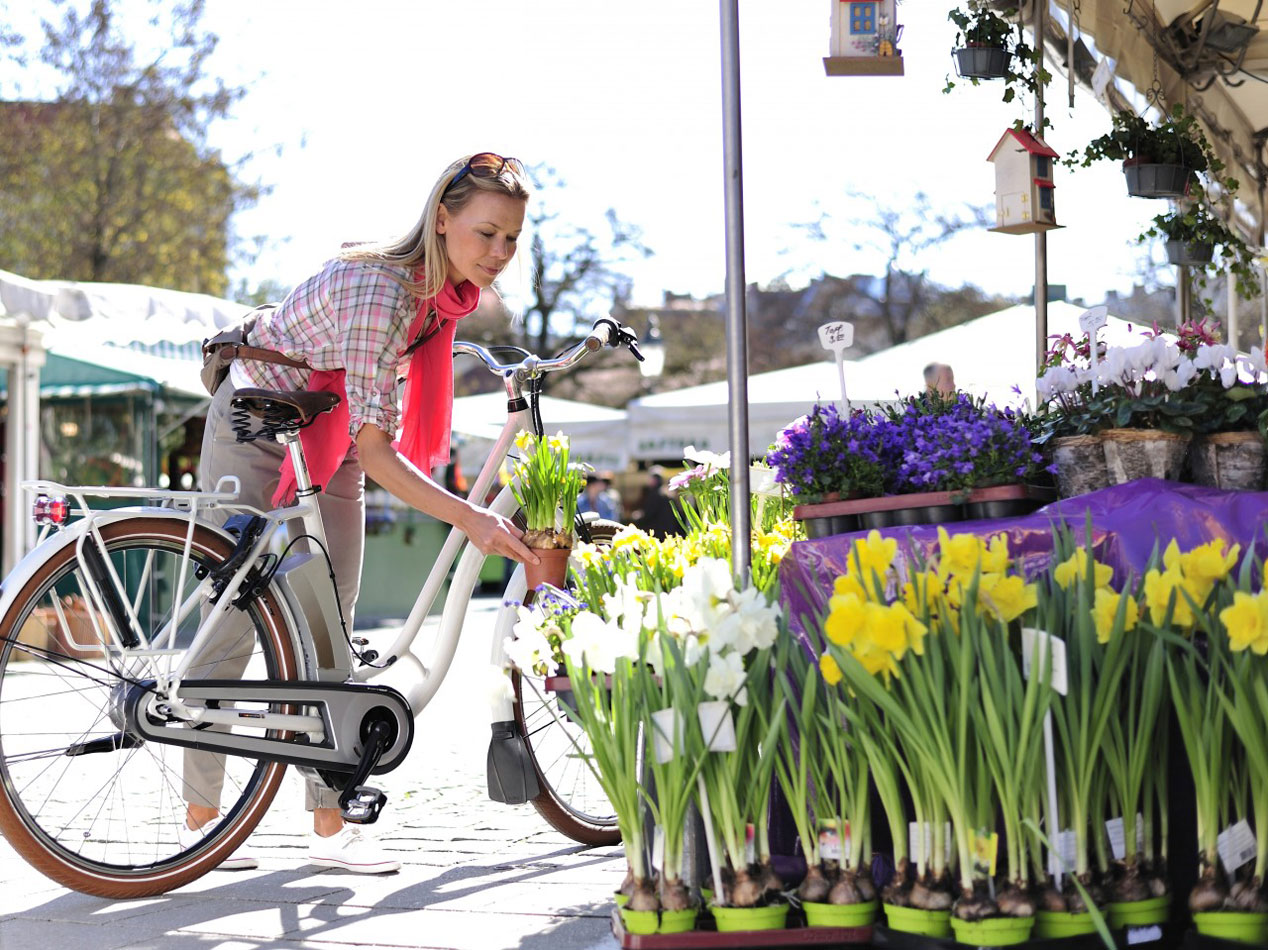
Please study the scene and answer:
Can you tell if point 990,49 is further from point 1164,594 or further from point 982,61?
point 1164,594

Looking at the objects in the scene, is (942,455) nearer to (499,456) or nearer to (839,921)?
(839,921)

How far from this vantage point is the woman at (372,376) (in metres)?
3.02

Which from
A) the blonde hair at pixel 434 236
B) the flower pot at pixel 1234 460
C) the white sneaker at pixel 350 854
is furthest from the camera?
the white sneaker at pixel 350 854

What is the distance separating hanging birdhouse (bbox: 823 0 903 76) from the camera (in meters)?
3.30

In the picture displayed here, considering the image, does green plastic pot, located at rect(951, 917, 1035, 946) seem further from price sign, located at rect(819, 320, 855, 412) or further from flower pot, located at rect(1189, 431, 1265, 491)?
price sign, located at rect(819, 320, 855, 412)

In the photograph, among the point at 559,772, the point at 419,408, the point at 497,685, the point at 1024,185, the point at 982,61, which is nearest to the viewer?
the point at 497,685

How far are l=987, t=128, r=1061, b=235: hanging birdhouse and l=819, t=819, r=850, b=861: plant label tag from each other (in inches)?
110

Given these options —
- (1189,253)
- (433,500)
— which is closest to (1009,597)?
(433,500)

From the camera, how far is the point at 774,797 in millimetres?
2553

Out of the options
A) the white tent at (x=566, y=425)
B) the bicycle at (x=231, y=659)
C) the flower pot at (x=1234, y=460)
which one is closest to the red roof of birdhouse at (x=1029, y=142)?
the bicycle at (x=231, y=659)

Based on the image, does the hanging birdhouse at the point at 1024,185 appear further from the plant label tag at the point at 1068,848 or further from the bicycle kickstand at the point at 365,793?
the plant label tag at the point at 1068,848

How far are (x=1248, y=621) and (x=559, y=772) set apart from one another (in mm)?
2030

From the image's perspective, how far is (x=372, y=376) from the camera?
3.03 m

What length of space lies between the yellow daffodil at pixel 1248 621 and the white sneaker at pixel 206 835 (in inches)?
86.3
